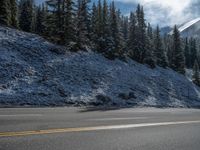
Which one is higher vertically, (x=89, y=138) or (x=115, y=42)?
(x=115, y=42)

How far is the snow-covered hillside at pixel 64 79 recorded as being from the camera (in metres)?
26.0

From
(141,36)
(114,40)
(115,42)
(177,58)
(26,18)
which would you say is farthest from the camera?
(177,58)

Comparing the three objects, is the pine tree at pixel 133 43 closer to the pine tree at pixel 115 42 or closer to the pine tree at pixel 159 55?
the pine tree at pixel 115 42

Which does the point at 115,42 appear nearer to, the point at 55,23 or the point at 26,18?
the point at 55,23

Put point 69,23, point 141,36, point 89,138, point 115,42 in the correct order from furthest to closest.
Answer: point 141,36 < point 115,42 < point 69,23 < point 89,138

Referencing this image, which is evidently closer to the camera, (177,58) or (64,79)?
(64,79)

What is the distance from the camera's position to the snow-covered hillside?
2601 centimetres

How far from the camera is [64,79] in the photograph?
31.9m

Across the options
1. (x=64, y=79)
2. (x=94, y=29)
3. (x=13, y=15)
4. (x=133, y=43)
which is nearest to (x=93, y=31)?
(x=94, y=29)

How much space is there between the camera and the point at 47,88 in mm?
27781

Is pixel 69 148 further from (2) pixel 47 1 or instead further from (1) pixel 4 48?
(2) pixel 47 1

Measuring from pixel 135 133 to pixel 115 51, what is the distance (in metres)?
42.5

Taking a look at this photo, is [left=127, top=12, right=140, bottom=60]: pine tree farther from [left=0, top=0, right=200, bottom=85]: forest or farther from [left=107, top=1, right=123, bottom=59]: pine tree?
[left=107, top=1, right=123, bottom=59]: pine tree

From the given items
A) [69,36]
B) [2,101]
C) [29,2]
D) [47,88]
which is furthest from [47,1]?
[29,2]
